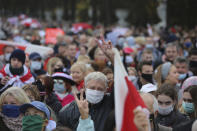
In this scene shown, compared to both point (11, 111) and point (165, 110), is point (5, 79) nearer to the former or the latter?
Result: point (11, 111)

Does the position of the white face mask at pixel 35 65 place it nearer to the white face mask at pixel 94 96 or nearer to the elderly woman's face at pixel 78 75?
the elderly woman's face at pixel 78 75

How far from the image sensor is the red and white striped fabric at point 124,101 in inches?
183

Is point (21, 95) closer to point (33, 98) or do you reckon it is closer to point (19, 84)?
point (33, 98)

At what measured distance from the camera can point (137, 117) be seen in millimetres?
4555

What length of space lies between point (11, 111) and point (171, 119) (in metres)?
1.88

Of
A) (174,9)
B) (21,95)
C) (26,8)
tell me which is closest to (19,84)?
(21,95)

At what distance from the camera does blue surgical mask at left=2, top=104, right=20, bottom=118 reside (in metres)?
5.48

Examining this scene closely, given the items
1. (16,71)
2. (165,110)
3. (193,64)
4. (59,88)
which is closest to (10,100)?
(165,110)

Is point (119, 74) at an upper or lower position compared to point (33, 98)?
upper

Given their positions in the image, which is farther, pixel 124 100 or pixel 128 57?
pixel 128 57

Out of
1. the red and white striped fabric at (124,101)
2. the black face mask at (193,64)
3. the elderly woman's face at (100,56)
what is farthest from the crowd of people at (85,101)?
the elderly woman's face at (100,56)

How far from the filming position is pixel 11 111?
552 centimetres

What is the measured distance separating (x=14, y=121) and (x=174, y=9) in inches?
1346

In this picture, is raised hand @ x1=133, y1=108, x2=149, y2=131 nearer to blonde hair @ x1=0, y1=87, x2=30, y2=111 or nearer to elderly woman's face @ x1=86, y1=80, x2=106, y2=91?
elderly woman's face @ x1=86, y1=80, x2=106, y2=91
